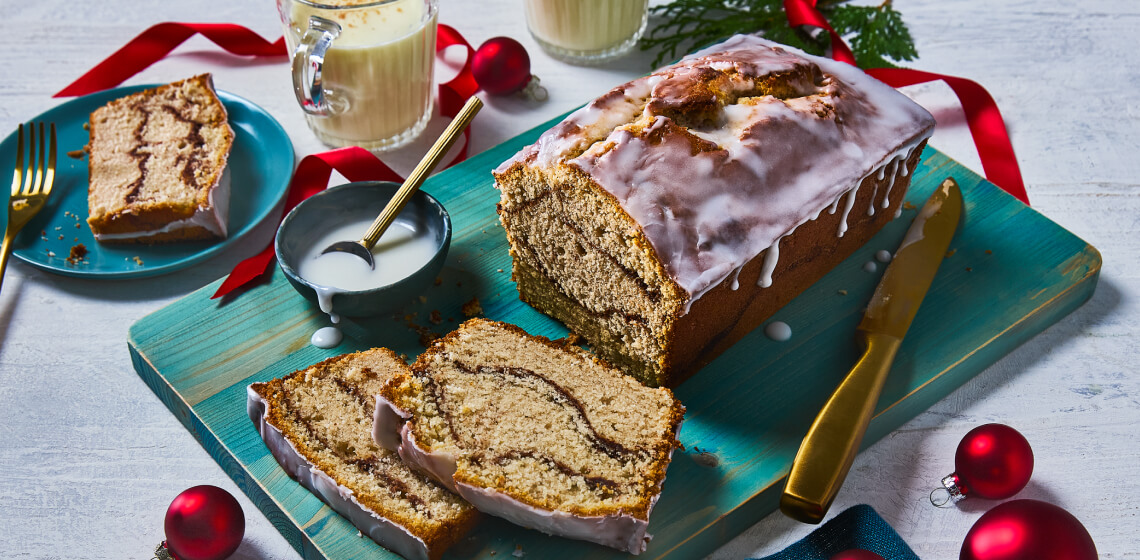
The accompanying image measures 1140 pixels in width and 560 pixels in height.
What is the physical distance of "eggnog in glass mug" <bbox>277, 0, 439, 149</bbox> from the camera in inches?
137

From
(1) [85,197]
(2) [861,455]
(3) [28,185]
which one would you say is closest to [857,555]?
(2) [861,455]

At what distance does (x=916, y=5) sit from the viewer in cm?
461

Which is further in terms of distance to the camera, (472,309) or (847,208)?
(472,309)

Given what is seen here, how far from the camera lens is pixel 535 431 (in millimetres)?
2547

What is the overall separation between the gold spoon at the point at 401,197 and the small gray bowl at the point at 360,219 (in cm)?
5

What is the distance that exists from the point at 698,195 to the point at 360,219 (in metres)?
1.19

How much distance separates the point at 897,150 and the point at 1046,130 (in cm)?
138

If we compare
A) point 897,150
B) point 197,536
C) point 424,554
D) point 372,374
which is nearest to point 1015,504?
point 897,150

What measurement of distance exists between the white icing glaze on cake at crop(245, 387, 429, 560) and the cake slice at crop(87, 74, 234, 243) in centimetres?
96

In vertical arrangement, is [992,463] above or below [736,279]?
below

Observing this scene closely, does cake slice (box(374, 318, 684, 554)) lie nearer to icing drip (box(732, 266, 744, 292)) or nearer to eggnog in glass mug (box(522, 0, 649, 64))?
icing drip (box(732, 266, 744, 292))

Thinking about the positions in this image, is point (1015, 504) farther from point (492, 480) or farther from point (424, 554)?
point (424, 554)

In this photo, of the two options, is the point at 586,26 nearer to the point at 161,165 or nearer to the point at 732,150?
the point at 732,150

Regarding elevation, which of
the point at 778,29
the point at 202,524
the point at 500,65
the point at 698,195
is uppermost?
the point at 698,195
